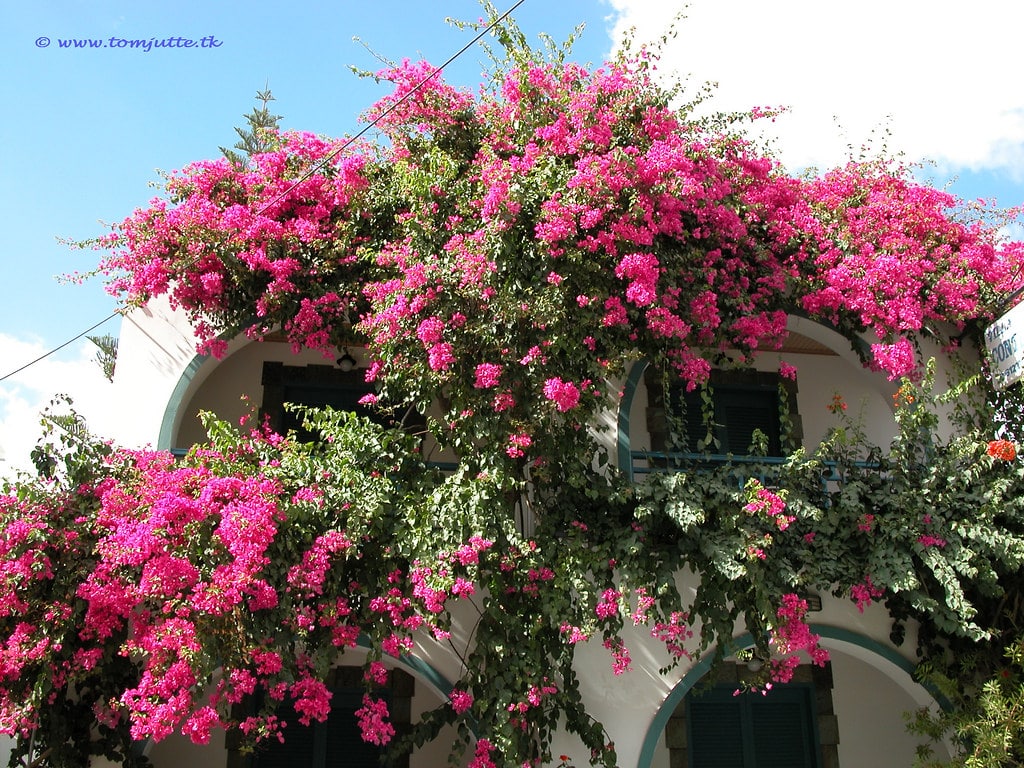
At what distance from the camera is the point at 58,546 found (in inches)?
233

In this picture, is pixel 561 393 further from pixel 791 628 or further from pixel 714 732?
pixel 714 732

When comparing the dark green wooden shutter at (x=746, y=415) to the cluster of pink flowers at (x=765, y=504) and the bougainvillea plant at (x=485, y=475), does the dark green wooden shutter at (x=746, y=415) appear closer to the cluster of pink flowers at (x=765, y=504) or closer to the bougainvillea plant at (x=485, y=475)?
the bougainvillea plant at (x=485, y=475)

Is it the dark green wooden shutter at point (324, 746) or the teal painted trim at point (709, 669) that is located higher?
the teal painted trim at point (709, 669)

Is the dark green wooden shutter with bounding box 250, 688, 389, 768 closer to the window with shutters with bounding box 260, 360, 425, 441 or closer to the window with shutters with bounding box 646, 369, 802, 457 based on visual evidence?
the window with shutters with bounding box 260, 360, 425, 441

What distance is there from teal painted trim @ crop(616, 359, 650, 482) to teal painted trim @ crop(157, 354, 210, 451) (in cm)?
341

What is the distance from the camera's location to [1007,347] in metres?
7.24

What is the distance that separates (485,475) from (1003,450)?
372 cm

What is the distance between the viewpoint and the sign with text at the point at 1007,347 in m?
7.09

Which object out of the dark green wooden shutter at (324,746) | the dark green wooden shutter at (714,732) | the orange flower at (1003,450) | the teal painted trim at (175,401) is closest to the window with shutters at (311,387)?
the teal painted trim at (175,401)

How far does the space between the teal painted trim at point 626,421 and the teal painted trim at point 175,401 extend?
3414 mm

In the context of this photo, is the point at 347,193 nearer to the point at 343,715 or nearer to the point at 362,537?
the point at 362,537

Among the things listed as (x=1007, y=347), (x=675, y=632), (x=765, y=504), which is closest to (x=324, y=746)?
(x=675, y=632)

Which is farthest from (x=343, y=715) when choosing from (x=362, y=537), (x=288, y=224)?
(x=288, y=224)

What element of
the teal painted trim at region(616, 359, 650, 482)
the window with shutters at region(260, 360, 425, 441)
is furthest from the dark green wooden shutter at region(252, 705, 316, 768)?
the teal painted trim at region(616, 359, 650, 482)
